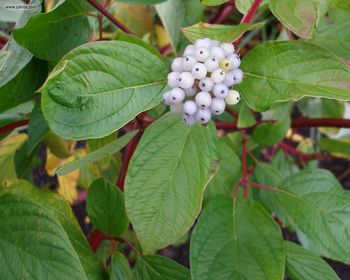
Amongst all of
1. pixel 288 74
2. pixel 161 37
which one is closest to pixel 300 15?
pixel 288 74

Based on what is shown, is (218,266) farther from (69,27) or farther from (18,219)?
(69,27)

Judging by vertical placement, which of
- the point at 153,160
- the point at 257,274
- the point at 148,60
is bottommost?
the point at 257,274

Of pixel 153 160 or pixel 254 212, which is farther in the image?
pixel 254 212

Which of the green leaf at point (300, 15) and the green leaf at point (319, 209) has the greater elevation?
the green leaf at point (300, 15)

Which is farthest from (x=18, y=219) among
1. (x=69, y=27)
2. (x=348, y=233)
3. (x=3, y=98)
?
(x=348, y=233)

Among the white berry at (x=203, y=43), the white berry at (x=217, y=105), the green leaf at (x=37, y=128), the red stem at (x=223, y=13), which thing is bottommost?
the red stem at (x=223, y=13)

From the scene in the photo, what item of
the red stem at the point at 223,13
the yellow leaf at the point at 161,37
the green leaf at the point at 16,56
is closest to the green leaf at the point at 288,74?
the green leaf at the point at 16,56

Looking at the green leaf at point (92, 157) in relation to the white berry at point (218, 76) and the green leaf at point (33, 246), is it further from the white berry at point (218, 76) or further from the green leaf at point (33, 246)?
the white berry at point (218, 76)
